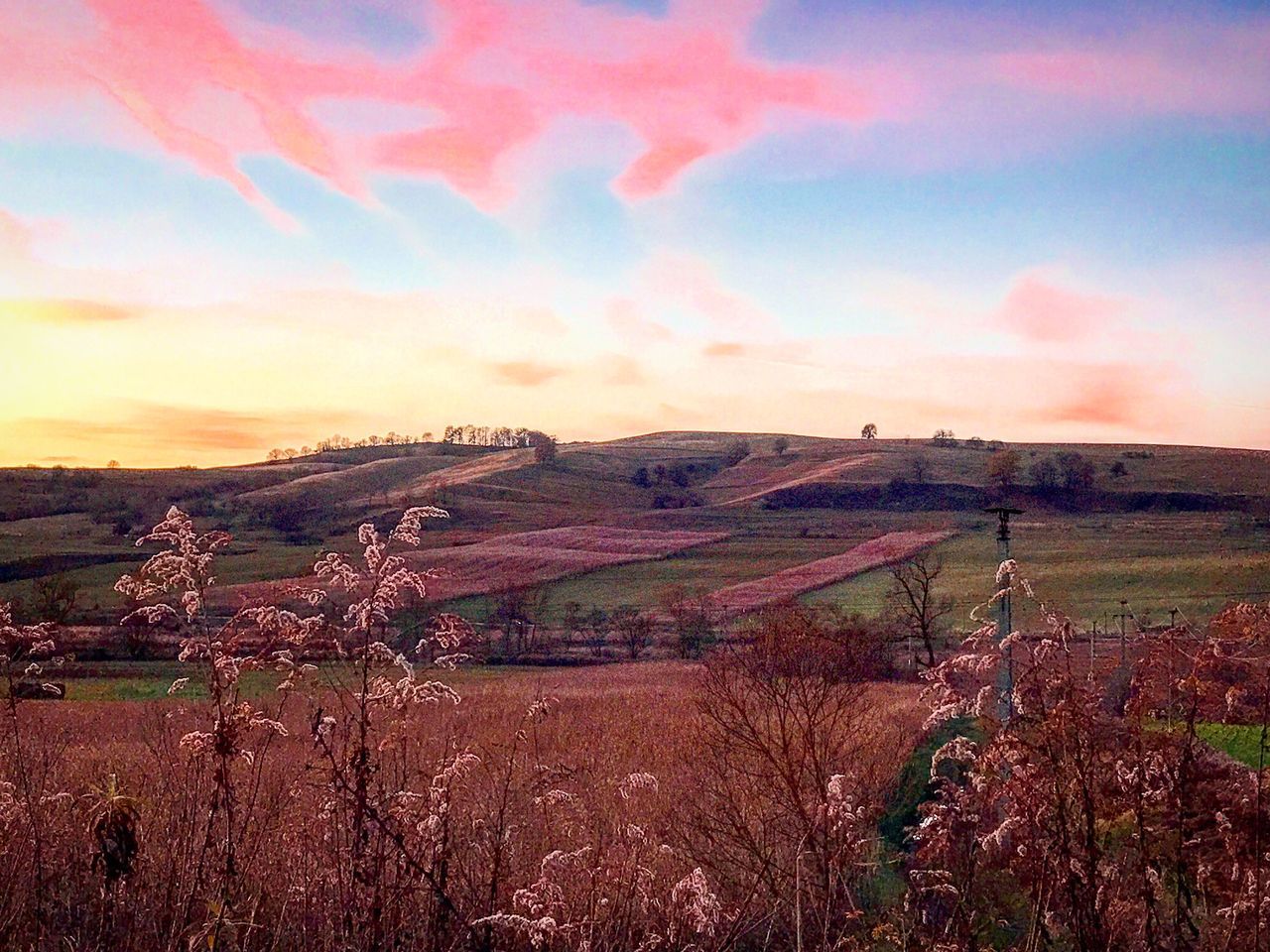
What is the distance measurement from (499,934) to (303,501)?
10828 cm

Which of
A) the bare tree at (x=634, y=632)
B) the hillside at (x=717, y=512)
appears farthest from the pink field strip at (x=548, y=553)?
the bare tree at (x=634, y=632)

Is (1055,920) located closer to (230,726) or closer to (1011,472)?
(230,726)

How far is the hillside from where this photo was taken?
204ft

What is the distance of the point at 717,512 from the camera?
99688 mm

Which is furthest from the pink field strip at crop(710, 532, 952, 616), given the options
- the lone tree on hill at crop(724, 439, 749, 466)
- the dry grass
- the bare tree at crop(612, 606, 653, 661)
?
the lone tree on hill at crop(724, 439, 749, 466)

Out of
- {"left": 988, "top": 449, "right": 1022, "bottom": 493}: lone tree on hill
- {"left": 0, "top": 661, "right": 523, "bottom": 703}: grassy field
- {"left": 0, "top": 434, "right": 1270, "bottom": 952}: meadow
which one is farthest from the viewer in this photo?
{"left": 988, "top": 449, "right": 1022, "bottom": 493}: lone tree on hill

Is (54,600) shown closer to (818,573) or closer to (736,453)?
(818,573)

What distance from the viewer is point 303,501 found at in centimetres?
10812

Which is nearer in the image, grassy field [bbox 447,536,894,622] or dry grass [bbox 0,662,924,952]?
dry grass [bbox 0,662,924,952]

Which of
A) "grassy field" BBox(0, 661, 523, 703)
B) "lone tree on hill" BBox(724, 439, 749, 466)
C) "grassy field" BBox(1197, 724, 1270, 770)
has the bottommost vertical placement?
"grassy field" BBox(0, 661, 523, 703)

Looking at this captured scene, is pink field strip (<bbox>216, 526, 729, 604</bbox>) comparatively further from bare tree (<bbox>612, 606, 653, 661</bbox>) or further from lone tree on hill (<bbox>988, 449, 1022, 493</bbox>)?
lone tree on hill (<bbox>988, 449, 1022, 493</bbox>)

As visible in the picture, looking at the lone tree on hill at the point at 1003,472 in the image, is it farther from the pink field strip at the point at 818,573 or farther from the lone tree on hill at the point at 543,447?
the lone tree on hill at the point at 543,447

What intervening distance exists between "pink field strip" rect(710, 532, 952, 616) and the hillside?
144cm

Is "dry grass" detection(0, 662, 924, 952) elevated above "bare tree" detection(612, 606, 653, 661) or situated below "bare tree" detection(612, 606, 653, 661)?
above
